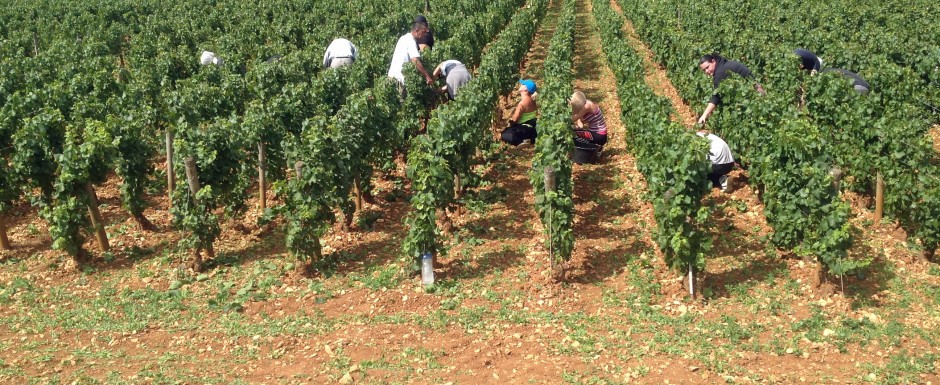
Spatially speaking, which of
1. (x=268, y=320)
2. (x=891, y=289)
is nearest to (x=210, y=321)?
(x=268, y=320)

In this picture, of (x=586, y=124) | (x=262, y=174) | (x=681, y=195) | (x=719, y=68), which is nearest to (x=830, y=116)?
(x=719, y=68)

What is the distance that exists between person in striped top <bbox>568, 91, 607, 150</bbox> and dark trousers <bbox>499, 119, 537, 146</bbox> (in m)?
0.98

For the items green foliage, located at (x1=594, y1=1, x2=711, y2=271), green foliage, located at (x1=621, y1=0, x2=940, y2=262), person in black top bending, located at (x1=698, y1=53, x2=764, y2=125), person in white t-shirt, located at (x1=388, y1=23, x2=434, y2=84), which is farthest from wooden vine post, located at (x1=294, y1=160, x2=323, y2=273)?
person in black top bending, located at (x1=698, y1=53, x2=764, y2=125)

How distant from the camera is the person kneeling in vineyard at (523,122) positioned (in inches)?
484

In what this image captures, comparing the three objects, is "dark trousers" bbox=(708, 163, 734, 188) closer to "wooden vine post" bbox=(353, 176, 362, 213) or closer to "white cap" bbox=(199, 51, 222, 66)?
"wooden vine post" bbox=(353, 176, 362, 213)

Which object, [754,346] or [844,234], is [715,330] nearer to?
[754,346]

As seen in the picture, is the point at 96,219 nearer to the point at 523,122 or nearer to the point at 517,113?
the point at 517,113

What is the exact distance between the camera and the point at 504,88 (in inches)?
614

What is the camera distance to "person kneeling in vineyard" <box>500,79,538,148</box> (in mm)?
12289

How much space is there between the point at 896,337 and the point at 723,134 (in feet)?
16.1

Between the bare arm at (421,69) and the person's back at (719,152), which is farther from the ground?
the bare arm at (421,69)

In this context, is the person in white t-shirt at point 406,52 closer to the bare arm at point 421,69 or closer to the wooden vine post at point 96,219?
the bare arm at point 421,69

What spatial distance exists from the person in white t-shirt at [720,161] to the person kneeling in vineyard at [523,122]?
3.12 metres

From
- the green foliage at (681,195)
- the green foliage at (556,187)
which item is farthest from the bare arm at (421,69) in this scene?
the green foliage at (681,195)
